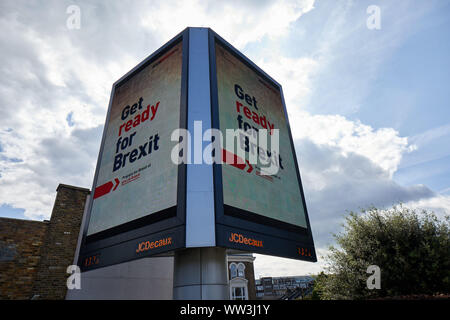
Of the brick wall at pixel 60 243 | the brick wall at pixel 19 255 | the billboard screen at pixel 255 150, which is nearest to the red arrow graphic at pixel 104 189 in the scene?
the brick wall at pixel 60 243

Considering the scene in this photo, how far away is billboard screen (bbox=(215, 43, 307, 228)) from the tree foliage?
424cm

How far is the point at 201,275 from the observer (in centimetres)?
955

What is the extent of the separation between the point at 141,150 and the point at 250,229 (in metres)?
6.05

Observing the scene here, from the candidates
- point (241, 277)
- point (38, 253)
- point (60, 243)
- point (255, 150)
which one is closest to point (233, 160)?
point (255, 150)

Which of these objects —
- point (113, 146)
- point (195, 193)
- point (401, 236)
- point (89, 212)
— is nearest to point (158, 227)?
point (195, 193)

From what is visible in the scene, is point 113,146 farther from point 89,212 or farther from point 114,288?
point 114,288

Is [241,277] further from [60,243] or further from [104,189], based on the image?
[104,189]

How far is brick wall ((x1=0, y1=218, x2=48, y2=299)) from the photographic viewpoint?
1171cm

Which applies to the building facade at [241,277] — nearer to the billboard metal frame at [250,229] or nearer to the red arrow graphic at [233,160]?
the billboard metal frame at [250,229]

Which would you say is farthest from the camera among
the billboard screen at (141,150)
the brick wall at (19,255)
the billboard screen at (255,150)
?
the brick wall at (19,255)

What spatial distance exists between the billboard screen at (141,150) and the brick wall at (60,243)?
6.15ft

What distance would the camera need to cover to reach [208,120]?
11.0 meters

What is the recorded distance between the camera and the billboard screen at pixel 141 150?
10766 mm

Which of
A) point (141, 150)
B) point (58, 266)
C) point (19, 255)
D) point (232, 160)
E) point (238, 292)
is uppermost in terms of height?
point (141, 150)
